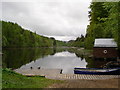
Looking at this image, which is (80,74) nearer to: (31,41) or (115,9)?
(115,9)

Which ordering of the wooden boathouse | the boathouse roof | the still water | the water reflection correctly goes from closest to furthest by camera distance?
the water reflection → the still water → the wooden boathouse → the boathouse roof

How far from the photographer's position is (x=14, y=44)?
94188 mm

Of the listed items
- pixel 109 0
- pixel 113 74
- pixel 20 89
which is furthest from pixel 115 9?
pixel 20 89

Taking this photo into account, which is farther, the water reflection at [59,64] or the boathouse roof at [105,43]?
the boathouse roof at [105,43]

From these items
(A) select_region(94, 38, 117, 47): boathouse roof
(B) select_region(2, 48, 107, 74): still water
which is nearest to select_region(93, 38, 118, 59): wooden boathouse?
(A) select_region(94, 38, 117, 47): boathouse roof

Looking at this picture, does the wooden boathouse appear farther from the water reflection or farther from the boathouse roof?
the water reflection

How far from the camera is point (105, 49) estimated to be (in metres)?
35.4

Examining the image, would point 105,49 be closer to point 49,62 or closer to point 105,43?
point 105,43

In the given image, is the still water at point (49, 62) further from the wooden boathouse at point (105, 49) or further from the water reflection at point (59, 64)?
the wooden boathouse at point (105, 49)

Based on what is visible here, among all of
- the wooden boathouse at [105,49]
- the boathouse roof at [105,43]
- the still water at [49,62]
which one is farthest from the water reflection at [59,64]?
the boathouse roof at [105,43]

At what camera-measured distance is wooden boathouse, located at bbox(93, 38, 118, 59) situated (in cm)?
3494

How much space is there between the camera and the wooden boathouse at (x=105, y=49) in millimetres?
34938

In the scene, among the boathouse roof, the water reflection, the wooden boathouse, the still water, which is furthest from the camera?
the boathouse roof

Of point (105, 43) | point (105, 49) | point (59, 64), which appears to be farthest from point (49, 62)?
point (105, 43)
